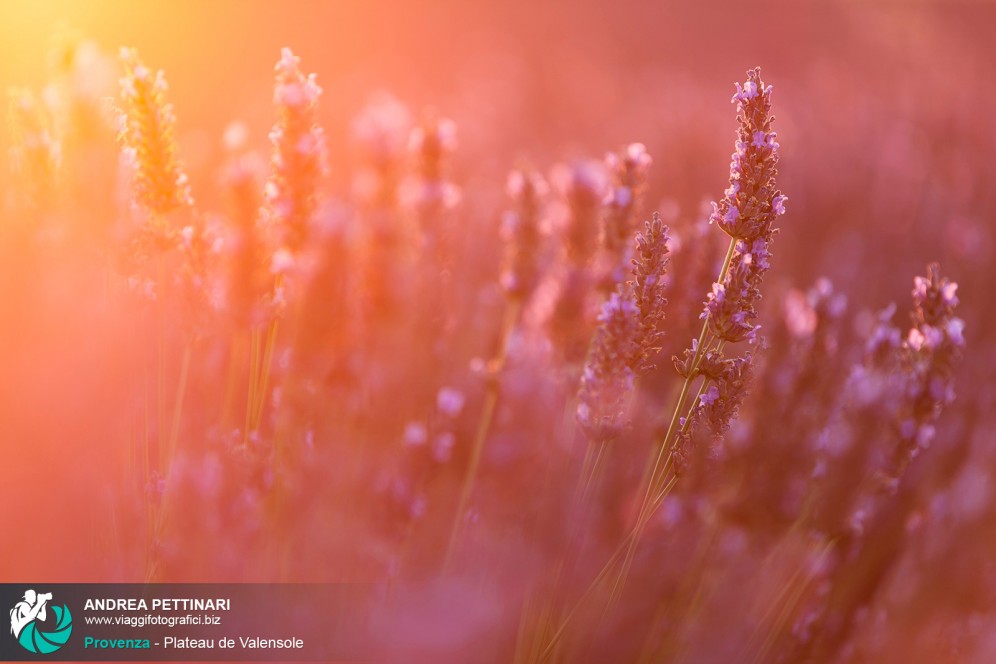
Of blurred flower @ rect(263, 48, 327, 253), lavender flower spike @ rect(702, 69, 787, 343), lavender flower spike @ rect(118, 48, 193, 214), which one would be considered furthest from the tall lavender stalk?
lavender flower spike @ rect(118, 48, 193, 214)

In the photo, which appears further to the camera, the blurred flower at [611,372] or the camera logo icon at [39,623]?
the camera logo icon at [39,623]

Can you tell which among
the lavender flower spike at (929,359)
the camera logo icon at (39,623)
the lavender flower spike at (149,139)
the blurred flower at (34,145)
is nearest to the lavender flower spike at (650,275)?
the lavender flower spike at (929,359)

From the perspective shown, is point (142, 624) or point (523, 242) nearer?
point (142, 624)

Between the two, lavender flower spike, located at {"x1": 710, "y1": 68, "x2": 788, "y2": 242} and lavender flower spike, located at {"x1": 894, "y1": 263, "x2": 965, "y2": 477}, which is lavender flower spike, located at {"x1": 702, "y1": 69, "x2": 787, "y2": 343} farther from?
lavender flower spike, located at {"x1": 894, "y1": 263, "x2": 965, "y2": 477}

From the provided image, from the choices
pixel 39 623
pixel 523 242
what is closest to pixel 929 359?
pixel 523 242

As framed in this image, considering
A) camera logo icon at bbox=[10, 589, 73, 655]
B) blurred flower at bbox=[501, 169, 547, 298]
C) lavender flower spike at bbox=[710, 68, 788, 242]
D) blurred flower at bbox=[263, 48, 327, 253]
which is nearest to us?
lavender flower spike at bbox=[710, 68, 788, 242]

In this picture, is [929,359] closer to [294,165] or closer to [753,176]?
[753,176]

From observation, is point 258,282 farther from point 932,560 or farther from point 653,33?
point 653,33

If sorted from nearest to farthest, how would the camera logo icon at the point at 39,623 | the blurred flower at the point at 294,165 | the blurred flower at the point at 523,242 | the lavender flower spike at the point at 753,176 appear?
the lavender flower spike at the point at 753,176
the blurred flower at the point at 294,165
the camera logo icon at the point at 39,623
the blurred flower at the point at 523,242

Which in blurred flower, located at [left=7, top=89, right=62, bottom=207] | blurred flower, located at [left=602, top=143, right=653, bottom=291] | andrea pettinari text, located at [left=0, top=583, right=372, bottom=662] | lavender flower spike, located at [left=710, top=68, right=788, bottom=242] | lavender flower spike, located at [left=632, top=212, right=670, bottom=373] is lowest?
andrea pettinari text, located at [left=0, top=583, right=372, bottom=662]

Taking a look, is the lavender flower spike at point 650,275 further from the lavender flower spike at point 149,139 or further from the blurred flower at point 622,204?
the lavender flower spike at point 149,139

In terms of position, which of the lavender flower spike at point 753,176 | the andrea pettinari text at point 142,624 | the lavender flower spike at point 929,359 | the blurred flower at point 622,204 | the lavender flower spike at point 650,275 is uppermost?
the blurred flower at point 622,204

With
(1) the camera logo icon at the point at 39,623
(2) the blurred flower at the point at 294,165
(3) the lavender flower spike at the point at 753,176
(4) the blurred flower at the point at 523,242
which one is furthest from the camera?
(4) the blurred flower at the point at 523,242

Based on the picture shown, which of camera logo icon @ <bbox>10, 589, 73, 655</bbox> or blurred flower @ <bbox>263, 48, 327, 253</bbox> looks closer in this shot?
blurred flower @ <bbox>263, 48, 327, 253</bbox>
